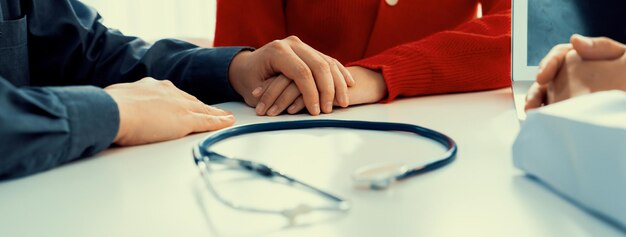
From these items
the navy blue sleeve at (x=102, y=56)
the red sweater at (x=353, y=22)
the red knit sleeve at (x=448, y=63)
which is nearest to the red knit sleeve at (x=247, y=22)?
the red sweater at (x=353, y=22)

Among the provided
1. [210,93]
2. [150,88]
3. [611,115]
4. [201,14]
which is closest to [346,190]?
[611,115]

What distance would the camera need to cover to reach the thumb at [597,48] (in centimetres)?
62

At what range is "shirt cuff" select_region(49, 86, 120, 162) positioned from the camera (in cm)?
58

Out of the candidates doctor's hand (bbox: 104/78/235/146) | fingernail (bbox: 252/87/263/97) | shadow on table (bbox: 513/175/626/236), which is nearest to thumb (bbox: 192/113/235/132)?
doctor's hand (bbox: 104/78/235/146)

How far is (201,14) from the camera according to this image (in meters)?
2.58

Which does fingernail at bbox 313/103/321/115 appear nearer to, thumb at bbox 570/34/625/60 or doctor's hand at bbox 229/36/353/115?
doctor's hand at bbox 229/36/353/115

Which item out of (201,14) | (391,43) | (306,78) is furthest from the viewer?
(201,14)

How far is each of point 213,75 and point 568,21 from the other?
50 cm

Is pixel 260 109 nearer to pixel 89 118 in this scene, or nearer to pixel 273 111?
pixel 273 111

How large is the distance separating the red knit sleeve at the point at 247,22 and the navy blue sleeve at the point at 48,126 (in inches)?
23.8

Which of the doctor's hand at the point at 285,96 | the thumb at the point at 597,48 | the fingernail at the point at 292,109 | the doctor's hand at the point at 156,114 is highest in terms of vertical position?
the thumb at the point at 597,48

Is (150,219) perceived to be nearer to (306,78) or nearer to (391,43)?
(306,78)

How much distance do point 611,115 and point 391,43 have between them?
2.73 ft

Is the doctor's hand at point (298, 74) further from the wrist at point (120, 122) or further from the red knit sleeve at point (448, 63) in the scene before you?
the wrist at point (120, 122)
